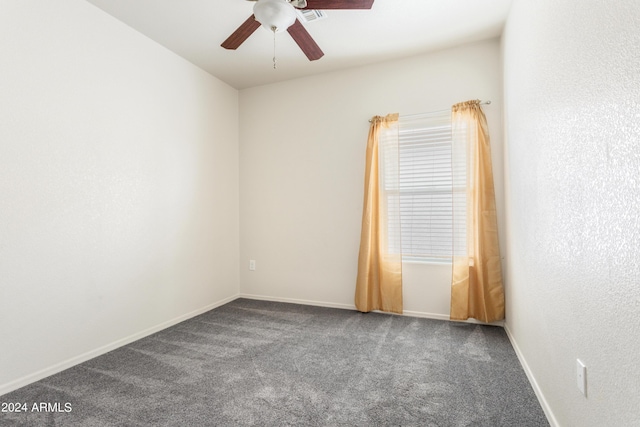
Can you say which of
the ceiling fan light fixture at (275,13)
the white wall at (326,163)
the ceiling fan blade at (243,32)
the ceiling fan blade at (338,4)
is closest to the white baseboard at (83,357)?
the white wall at (326,163)

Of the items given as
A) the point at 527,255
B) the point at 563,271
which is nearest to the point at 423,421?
the point at 563,271

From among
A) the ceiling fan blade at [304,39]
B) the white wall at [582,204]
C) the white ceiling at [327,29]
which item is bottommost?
the white wall at [582,204]

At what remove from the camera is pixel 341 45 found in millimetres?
3027

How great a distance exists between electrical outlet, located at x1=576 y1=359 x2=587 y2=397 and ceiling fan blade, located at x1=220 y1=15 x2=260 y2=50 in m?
2.33

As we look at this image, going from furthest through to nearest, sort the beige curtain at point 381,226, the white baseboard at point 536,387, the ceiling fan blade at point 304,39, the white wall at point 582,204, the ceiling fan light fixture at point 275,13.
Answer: the beige curtain at point 381,226 < the ceiling fan blade at point 304,39 < the ceiling fan light fixture at point 275,13 < the white baseboard at point 536,387 < the white wall at point 582,204

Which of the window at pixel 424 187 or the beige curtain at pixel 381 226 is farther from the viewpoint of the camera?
the beige curtain at pixel 381 226

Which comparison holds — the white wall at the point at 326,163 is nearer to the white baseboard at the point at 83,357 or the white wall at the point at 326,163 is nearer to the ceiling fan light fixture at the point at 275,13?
the white baseboard at the point at 83,357

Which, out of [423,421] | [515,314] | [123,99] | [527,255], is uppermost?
[123,99]

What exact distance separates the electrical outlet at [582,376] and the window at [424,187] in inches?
73.8

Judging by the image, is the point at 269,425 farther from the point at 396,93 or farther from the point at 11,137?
the point at 396,93

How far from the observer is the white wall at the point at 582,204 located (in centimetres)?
91

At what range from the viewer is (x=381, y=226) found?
327cm

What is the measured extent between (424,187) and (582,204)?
6.62ft

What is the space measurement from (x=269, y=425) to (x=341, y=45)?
307cm
